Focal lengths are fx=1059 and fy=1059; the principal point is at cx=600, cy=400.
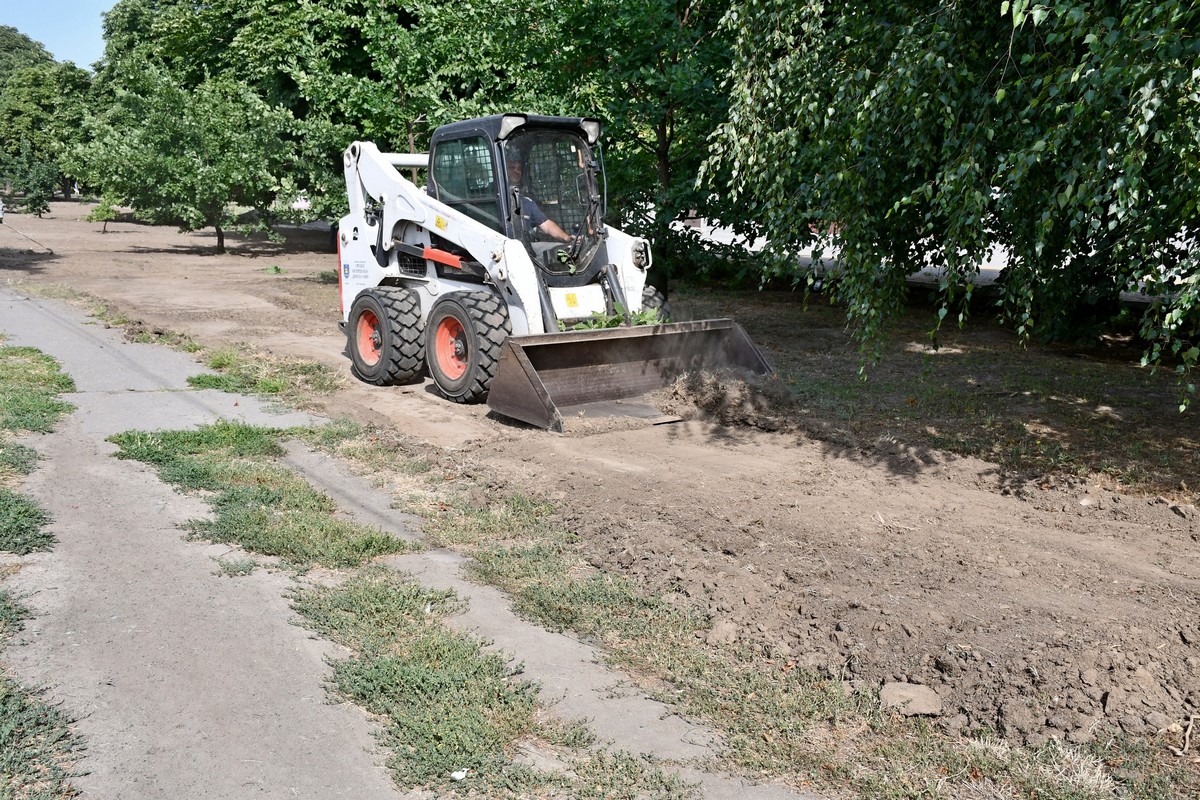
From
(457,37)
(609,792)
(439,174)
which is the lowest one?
(609,792)

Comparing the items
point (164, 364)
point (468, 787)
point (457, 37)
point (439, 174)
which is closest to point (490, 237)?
point (439, 174)

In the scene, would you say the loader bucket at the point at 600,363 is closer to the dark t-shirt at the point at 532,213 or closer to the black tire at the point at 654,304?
the black tire at the point at 654,304

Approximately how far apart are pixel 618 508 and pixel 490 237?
3.50 m

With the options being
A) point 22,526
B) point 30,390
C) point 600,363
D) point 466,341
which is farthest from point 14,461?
point 600,363

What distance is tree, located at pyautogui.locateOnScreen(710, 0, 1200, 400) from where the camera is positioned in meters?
4.64

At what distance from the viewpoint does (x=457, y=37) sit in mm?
16141

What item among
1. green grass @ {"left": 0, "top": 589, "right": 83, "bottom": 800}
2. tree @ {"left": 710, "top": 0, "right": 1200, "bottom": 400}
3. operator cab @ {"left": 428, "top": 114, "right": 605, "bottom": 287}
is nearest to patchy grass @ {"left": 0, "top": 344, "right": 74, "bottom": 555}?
green grass @ {"left": 0, "top": 589, "right": 83, "bottom": 800}

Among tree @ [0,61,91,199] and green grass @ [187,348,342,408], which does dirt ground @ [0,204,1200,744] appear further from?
tree @ [0,61,91,199]

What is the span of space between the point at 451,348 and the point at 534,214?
1.40 metres

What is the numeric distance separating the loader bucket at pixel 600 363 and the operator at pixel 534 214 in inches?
51.2

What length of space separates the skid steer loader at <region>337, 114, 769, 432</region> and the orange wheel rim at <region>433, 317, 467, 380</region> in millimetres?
12

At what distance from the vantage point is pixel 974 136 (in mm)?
5703

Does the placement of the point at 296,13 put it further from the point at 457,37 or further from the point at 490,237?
the point at 490,237

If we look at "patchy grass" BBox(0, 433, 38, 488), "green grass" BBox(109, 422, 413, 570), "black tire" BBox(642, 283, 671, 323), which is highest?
"black tire" BBox(642, 283, 671, 323)
